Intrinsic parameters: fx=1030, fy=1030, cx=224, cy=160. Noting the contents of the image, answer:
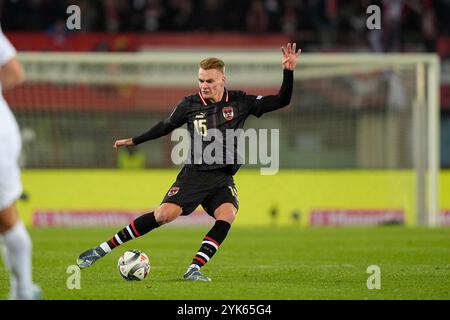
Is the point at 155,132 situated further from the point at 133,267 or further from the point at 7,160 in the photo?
the point at 7,160

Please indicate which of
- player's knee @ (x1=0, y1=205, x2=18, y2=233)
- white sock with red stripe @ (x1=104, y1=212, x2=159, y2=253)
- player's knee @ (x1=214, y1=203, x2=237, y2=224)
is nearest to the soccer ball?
white sock with red stripe @ (x1=104, y1=212, x2=159, y2=253)

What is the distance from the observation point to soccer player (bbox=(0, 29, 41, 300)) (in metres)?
6.56

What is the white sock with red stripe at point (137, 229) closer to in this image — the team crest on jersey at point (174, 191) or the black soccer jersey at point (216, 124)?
the team crest on jersey at point (174, 191)

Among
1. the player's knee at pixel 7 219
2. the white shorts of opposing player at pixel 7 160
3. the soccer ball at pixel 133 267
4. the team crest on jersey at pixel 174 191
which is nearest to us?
the white shorts of opposing player at pixel 7 160

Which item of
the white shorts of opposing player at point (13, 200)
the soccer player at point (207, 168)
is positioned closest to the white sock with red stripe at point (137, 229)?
the soccer player at point (207, 168)

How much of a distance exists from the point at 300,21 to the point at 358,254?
14.5 m

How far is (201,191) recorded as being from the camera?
9727 millimetres

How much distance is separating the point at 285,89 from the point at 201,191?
1.24 metres

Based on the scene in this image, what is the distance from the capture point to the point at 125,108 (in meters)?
23.6

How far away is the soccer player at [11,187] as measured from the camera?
6562 mm

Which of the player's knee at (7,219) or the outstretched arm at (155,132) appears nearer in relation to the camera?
the player's knee at (7,219)

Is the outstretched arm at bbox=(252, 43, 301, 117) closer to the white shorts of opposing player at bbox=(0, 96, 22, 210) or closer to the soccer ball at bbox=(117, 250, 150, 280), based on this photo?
the soccer ball at bbox=(117, 250, 150, 280)

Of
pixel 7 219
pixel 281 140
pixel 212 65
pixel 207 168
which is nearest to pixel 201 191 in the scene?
pixel 207 168

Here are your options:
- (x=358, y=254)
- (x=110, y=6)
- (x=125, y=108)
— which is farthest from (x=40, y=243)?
(x=110, y=6)
